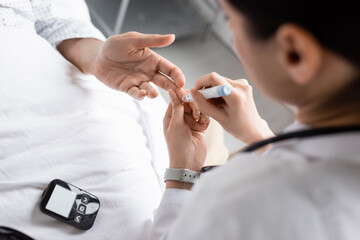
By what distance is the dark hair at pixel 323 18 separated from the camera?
38 centimetres

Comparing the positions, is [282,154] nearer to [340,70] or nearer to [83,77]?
[340,70]

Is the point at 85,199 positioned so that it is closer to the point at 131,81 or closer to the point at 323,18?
the point at 131,81

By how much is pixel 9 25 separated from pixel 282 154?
879 millimetres

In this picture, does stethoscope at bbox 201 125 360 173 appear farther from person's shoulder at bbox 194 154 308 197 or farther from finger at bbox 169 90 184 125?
finger at bbox 169 90 184 125

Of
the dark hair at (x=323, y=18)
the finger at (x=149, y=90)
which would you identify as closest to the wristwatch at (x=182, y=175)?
the finger at (x=149, y=90)

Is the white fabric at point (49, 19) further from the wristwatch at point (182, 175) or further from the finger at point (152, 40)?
the wristwatch at point (182, 175)

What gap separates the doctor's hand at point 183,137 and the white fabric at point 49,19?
0.42 meters

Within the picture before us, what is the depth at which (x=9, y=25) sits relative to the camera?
1.03 metres

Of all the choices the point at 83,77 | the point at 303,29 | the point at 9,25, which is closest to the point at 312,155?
the point at 303,29

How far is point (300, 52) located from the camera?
0.41m

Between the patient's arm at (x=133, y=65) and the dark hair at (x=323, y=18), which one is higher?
the dark hair at (x=323, y=18)

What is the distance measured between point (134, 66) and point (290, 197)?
673 millimetres

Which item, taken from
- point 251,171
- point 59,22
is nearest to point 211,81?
point 251,171

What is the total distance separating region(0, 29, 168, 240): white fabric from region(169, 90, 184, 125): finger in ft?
0.53
